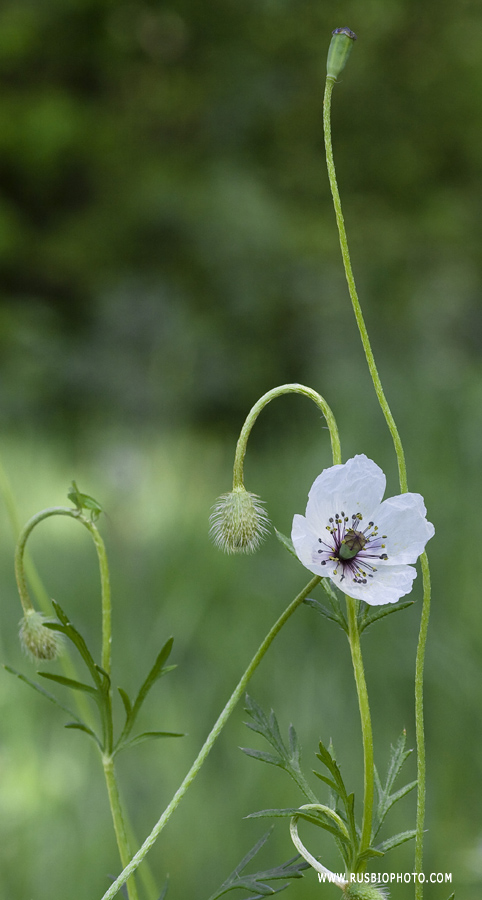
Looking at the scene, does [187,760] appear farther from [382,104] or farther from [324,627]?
[382,104]

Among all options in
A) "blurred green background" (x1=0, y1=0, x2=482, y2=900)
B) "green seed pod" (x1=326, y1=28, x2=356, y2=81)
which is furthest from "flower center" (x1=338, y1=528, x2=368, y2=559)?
"blurred green background" (x1=0, y1=0, x2=482, y2=900)

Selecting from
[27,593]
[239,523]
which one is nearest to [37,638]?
[27,593]

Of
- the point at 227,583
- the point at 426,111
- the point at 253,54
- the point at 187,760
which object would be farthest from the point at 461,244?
the point at 187,760

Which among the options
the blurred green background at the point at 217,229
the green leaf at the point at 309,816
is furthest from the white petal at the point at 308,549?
the blurred green background at the point at 217,229

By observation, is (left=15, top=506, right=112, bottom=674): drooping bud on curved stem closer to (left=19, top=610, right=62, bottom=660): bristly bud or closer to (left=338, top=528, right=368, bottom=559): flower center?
(left=19, top=610, right=62, bottom=660): bristly bud

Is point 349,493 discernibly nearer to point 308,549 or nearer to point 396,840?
point 308,549

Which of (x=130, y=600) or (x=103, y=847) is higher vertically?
(x=130, y=600)
